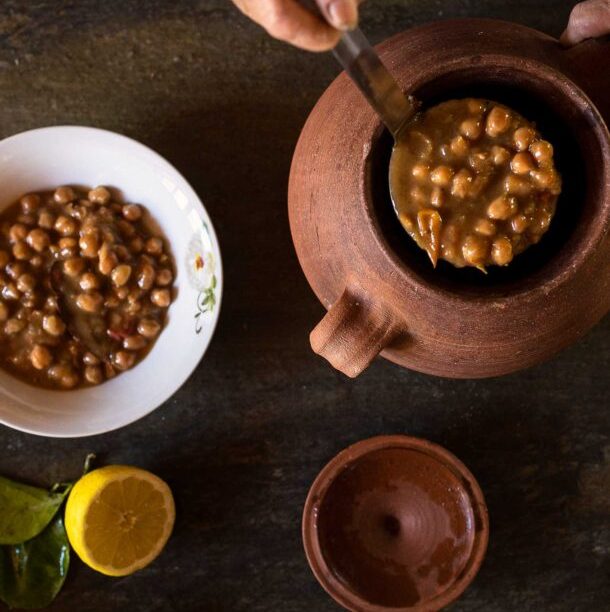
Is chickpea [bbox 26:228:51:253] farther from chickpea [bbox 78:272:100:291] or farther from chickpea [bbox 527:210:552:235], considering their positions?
chickpea [bbox 527:210:552:235]

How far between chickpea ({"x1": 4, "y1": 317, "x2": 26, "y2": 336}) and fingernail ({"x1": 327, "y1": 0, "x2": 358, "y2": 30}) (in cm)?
82

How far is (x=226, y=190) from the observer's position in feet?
4.63

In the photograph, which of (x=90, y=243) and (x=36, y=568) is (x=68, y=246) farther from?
(x=36, y=568)

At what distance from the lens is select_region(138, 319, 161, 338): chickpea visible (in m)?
1.35

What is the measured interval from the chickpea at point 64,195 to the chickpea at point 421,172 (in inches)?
25.5

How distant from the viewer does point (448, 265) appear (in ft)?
3.33

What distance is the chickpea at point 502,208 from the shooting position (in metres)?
0.94

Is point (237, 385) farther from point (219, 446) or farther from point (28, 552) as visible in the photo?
point (28, 552)

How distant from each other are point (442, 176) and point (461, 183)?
2 cm

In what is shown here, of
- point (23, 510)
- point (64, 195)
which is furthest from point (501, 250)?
point (23, 510)

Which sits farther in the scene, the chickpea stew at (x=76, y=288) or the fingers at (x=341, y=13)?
the chickpea stew at (x=76, y=288)

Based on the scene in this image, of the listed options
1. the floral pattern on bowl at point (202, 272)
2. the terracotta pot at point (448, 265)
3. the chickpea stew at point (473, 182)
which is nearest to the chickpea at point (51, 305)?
the floral pattern on bowl at point (202, 272)

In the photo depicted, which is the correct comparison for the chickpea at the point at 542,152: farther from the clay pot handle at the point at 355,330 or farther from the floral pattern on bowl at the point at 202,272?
the floral pattern on bowl at the point at 202,272

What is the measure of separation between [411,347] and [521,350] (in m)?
0.14
